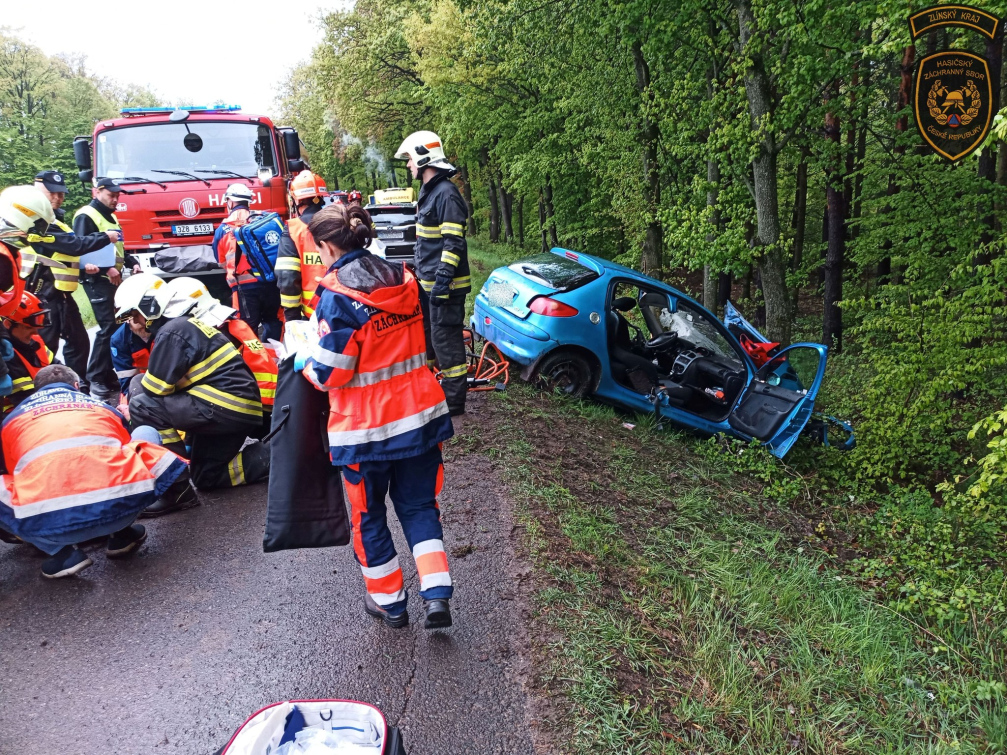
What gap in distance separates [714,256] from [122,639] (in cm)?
760

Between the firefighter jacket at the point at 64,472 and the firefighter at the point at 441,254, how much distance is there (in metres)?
2.29

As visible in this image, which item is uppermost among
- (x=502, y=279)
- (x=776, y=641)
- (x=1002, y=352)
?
(x=502, y=279)

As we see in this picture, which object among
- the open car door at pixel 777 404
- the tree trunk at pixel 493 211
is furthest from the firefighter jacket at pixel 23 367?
the tree trunk at pixel 493 211

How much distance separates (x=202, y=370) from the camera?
429cm

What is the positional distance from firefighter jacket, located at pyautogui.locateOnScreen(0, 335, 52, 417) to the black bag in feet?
6.91

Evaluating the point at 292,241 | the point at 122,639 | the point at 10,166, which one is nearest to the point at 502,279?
the point at 292,241

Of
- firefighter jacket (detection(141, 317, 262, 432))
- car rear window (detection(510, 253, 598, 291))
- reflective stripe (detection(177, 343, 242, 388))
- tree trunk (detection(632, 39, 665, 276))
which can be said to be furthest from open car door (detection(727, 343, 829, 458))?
tree trunk (detection(632, 39, 665, 276))

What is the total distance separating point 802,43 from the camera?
7.53 m

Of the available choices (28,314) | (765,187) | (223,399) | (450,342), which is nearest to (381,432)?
(223,399)

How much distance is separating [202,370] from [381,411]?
6.46ft

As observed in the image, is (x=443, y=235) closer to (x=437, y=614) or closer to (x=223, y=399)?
(x=223, y=399)

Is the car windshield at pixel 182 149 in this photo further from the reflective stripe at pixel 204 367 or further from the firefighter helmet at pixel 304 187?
the reflective stripe at pixel 204 367

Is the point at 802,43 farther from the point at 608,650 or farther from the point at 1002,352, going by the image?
the point at 608,650

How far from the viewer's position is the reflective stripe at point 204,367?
14.0 feet
